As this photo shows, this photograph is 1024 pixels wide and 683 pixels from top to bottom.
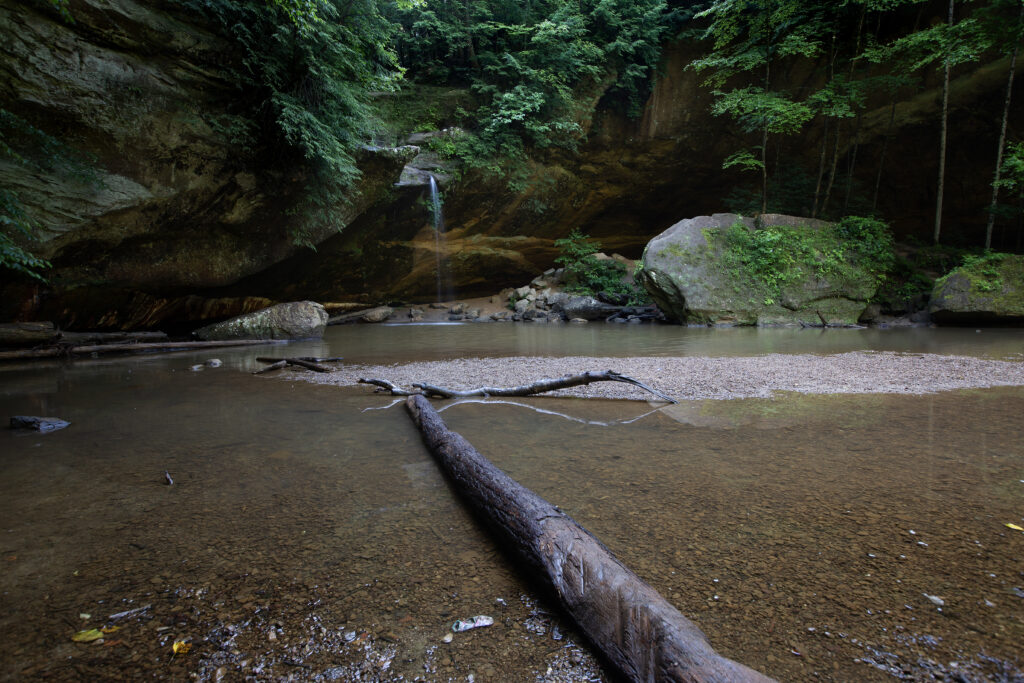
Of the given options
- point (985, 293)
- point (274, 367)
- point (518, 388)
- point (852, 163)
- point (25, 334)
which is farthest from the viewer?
point (852, 163)

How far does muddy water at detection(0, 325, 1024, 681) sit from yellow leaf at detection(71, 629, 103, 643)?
19 mm

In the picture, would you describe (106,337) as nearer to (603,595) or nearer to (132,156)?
(132,156)

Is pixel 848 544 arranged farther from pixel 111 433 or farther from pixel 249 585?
pixel 111 433

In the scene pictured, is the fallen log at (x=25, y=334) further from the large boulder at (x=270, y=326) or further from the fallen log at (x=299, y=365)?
the fallen log at (x=299, y=365)

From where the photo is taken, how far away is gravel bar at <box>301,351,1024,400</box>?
3988 mm

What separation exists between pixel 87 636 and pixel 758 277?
13689 millimetres

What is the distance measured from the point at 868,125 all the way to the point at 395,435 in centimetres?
1901

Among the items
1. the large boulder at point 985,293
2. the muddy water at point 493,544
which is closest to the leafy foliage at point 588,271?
the large boulder at point 985,293

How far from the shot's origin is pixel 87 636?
3.90 feet

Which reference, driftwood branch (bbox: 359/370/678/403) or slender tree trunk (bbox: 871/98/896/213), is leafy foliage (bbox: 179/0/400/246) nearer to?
driftwood branch (bbox: 359/370/678/403)

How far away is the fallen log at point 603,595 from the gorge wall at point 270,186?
890cm

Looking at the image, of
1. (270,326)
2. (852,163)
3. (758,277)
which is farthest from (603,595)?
(852,163)

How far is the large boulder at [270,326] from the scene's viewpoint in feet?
35.2

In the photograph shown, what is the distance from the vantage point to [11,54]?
605cm
